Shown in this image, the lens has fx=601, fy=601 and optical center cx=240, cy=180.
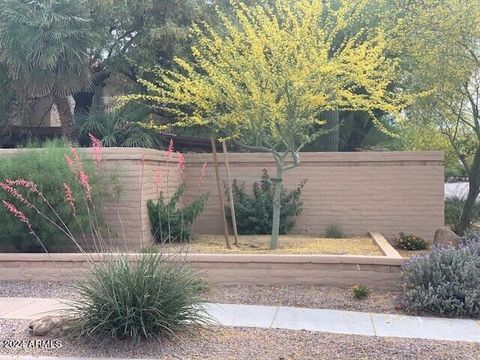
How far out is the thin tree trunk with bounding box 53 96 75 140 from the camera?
15.9m

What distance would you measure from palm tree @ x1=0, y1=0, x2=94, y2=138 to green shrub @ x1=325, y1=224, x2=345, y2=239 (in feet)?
23.3

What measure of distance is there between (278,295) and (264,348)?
257cm

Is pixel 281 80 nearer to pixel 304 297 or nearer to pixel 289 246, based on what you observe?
pixel 289 246

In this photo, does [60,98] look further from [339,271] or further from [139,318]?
[139,318]

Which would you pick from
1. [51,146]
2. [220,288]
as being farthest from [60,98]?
[220,288]

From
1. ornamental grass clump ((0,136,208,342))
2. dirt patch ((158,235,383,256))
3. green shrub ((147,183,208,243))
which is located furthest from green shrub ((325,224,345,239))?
ornamental grass clump ((0,136,208,342))

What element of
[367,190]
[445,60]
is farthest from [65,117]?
[445,60]

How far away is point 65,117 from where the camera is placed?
53.0 ft

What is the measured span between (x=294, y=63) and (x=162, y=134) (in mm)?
6926

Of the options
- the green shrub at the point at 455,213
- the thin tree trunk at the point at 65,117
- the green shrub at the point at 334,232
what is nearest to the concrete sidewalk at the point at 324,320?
the green shrub at the point at 334,232

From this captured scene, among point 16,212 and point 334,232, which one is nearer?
point 16,212

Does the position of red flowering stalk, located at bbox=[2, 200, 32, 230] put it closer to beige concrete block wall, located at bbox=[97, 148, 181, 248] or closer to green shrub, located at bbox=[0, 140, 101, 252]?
green shrub, located at bbox=[0, 140, 101, 252]

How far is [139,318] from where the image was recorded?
636 cm

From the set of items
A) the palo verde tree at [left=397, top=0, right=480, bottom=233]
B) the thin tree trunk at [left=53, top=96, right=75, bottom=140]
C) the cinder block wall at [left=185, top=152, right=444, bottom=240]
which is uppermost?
the palo verde tree at [left=397, top=0, right=480, bottom=233]
